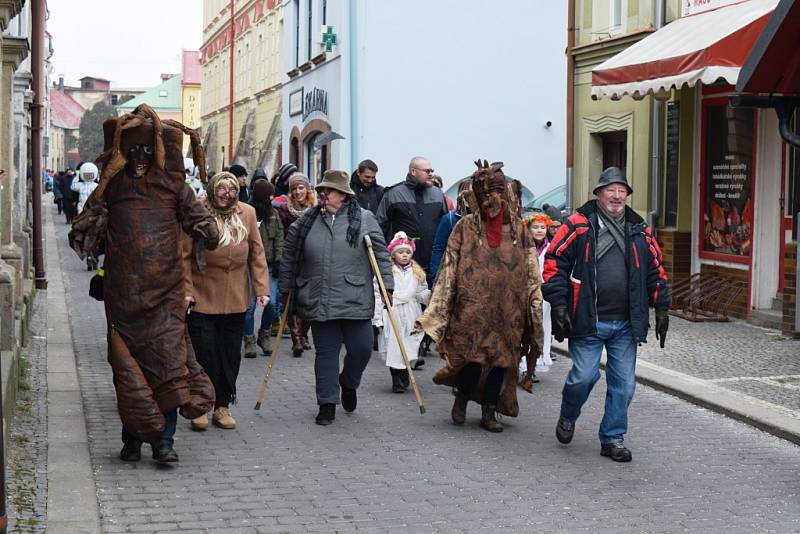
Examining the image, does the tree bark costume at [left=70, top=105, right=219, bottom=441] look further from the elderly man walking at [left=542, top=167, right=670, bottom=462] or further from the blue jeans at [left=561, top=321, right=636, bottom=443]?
the blue jeans at [left=561, top=321, right=636, bottom=443]

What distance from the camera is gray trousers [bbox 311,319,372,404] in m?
8.74

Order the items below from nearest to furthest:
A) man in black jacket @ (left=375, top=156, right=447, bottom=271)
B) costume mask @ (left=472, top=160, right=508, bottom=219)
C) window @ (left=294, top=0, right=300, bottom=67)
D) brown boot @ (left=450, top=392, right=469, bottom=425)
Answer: costume mask @ (left=472, top=160, right=508, bottom=219) → brown boot @ (left=450, top=392, right=469, bottom=425) → man in black jacket @ (left=375, top=156, right=447, bottom=271) → window @ (left=294, top=0, right=300, bottom=67)

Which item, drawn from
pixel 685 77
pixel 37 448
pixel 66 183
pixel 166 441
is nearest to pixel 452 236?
pixel 166 441

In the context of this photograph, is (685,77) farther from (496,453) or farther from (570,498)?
(570,498)

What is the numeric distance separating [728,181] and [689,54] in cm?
239

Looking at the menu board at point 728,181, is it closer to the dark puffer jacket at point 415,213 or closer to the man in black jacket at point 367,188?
the man in black jacket at point 367,188

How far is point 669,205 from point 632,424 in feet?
25.4

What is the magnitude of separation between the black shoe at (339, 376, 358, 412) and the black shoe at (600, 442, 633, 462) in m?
2.05

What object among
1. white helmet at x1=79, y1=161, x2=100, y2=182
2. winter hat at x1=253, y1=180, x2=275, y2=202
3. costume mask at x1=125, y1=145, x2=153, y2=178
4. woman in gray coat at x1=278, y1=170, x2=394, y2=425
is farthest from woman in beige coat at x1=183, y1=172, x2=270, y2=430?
white helmet at x1=79, y1=161, x2=100, y2=182

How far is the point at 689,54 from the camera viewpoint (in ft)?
43.2

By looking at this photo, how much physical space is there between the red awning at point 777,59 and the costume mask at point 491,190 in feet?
7.50

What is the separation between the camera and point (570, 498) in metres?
6.77

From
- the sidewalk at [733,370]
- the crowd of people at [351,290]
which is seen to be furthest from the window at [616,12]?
the crowd of people at [351,290]

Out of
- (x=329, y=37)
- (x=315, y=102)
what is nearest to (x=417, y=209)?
(x=329, y=37)
